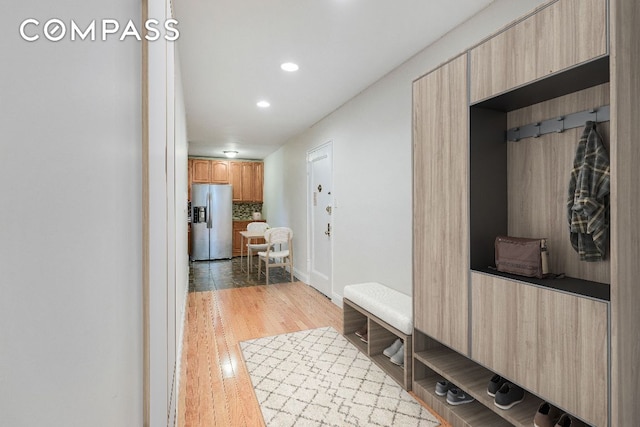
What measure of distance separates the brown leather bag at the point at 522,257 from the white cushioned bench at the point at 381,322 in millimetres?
860

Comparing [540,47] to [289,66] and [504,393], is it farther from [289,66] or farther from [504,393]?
[289,66]

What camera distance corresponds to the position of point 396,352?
2742 millimetres

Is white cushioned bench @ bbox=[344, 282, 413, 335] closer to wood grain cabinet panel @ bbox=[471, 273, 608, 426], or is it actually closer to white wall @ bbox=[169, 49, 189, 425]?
wood grain cabinet panel @ bbox=[471, 273, 608, 426]

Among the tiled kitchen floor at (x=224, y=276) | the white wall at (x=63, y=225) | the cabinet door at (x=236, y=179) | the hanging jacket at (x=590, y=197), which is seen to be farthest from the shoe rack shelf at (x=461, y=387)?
the cabinet door at (x=236, y=179)

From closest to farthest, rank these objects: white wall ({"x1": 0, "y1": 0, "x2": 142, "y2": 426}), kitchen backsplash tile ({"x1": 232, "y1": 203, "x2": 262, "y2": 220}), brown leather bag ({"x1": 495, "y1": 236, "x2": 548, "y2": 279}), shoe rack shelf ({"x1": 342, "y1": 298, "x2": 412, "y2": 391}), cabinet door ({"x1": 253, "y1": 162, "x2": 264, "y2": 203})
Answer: white wall ({"x1": 0, "y1": 0, "x2": 142, "y2": 426}) → brown leather bag ({"x1": 495, "y1": 236, "x2": 548, "y2": 279}) → shoe rack shelf ({"x1": 342, "y1": 298, "x2": 412, "y2": 391}) → cabinet door ({"x1": 253, "y1": 162, "x2": 264, "y2": 203}) → kitchen backsplash tile ({"x1": 232, "y1": 203, "x2": 262, "y2": 220})

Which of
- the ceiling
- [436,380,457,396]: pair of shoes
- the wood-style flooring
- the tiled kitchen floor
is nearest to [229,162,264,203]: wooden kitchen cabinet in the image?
the tiled kitchen floor

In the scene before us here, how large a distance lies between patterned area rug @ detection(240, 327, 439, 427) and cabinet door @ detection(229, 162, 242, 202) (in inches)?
234

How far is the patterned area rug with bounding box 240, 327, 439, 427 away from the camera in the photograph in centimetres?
204

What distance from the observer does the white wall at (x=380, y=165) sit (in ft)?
8.13

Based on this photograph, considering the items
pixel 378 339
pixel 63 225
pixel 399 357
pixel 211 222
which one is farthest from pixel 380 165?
pixel 211 222

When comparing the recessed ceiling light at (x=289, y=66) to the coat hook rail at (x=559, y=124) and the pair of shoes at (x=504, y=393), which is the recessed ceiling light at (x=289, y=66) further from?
the pair of shoes at (x=504, y=393)

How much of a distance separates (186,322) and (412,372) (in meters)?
2.52

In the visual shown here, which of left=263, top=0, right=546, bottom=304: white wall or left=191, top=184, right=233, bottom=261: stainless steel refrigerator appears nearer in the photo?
left=263, top=0, right=546, bottom=304: white wall

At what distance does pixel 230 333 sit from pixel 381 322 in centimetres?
162
